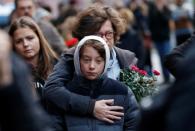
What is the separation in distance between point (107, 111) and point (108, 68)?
1.67 feet

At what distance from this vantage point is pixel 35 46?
6.76 metres

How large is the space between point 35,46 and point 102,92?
1353 mm

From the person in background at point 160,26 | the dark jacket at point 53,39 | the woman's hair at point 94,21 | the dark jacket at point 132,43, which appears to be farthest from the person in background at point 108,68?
the person in background at point 160,26

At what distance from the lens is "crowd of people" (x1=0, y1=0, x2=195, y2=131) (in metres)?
3.31

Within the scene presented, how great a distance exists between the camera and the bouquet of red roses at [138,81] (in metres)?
6.03

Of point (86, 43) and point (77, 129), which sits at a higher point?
point (86, 43)

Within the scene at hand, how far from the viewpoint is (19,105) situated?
3.36m

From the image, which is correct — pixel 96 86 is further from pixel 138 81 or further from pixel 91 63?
pixel 138 81

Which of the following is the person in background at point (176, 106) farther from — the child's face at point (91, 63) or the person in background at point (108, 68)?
the child's face at point (91, 63)

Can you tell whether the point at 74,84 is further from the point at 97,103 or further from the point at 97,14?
the point at 97,14

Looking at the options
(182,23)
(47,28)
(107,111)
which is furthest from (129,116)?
(182,23)

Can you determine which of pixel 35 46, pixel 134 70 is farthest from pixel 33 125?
pixel 35 46

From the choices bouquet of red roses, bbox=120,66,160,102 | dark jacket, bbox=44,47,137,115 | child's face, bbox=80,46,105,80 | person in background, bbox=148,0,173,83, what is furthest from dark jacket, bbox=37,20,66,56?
person in background, bbox=148,0,173,83

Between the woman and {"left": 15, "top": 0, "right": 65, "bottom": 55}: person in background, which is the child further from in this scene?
{"left": 15, "top": 0, "right": 65, "bottom": 55}: person in background
